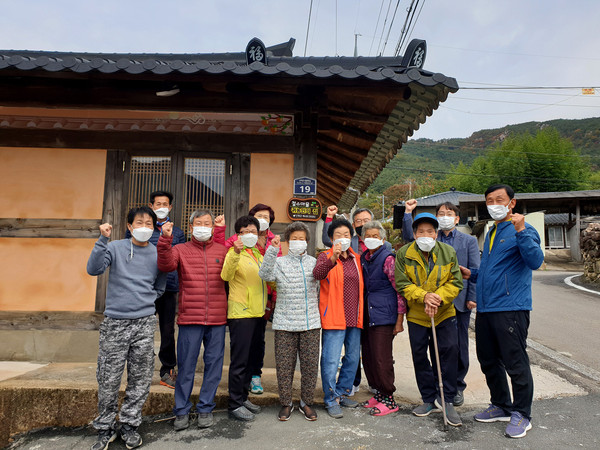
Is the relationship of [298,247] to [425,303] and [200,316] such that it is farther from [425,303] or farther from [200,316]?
[425,303]

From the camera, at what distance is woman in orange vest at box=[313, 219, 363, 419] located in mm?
3744

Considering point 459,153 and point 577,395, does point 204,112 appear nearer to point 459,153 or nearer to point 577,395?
point 577,395

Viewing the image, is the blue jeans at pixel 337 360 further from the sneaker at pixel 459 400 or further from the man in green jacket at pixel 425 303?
the sneaker at pixel 459 400

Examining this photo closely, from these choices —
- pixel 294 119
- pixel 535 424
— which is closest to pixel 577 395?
pixel 535 424

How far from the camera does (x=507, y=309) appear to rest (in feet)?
11.3

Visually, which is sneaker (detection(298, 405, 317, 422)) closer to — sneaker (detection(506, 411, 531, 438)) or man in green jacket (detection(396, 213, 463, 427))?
man in green jacket (detection(396, 213, 463, 427))

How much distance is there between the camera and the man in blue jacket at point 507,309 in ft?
11.0

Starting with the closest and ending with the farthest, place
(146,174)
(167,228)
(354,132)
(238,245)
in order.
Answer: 1. (167,228)
2. (238,245)
3. (146,174)
4. (354,132)

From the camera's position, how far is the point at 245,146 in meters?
5.12

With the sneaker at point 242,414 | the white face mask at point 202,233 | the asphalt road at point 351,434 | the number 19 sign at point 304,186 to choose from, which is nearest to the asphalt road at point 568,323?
the asphalt road at point 351,434

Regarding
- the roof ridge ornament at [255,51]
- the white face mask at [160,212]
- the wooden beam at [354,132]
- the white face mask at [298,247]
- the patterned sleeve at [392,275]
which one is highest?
the roof ridge ornament at [255,51]

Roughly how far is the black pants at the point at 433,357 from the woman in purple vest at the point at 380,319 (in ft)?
0.74

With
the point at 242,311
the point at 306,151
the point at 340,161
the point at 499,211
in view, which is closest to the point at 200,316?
the point at 242,311

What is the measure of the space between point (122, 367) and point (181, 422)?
765 mm
